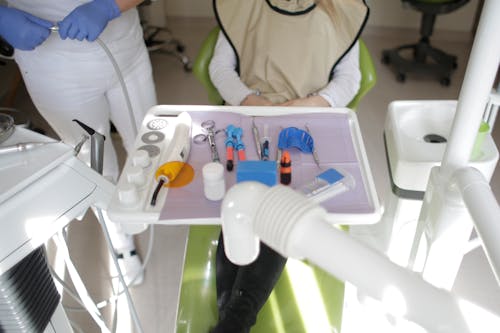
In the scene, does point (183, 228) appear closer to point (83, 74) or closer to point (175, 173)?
point (83, 74)

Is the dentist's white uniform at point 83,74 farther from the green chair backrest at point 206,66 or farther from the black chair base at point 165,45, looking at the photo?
the black chair base at point 165,45

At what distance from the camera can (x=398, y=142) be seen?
1125 mm

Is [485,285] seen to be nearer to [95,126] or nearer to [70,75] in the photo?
[95,126]

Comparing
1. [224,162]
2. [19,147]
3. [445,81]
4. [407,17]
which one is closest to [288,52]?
[224,162]

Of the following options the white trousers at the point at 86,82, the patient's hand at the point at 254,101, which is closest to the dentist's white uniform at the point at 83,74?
the white trousers at the point at 86,82

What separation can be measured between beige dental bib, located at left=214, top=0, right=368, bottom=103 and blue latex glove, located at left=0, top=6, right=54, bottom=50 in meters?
0.55

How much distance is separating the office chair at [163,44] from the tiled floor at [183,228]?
0.06 metres

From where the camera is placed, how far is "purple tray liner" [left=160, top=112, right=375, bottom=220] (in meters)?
0.83

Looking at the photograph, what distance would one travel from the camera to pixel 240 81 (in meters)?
1.47

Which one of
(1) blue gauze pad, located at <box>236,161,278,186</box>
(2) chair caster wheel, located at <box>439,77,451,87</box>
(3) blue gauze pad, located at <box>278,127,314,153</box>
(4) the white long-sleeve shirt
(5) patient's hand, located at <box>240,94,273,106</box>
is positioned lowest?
(2) chair caster wheel, located at <box>439,77,451,87</box>

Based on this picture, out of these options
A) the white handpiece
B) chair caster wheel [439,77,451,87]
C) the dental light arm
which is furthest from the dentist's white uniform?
chair caster wheel [439,77,451,87]

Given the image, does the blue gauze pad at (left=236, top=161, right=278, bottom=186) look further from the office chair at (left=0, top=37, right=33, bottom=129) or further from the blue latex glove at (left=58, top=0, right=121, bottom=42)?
the office chair at (left=0, top=37, right=33, bottom=129)

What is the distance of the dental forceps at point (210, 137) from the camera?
0.95 metres

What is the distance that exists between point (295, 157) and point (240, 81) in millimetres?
594
